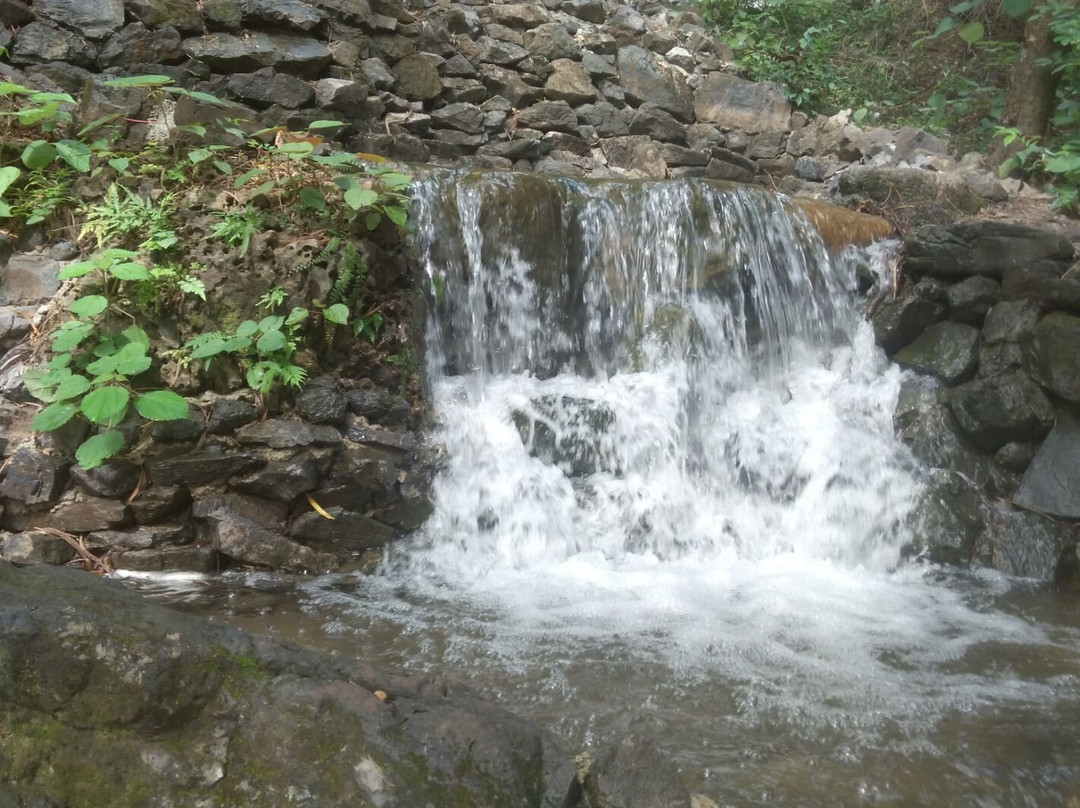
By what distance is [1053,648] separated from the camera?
3.45 meters

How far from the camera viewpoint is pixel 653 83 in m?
8.53

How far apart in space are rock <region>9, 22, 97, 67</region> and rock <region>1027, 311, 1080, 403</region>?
6441mm

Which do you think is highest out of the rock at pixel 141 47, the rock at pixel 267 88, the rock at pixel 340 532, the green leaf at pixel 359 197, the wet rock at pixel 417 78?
the wet rock at pixel 417 78

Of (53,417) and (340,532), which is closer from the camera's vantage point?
(53,417)

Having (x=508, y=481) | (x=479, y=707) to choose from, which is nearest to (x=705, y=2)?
(x=508, y=481)

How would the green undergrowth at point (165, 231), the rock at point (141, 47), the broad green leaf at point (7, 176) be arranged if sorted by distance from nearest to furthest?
the green undergrowth at point (165, 231)
the broad green leaf at point (7, 176)
the rock at point (141, 47)

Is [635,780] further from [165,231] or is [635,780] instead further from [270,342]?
[165,231]

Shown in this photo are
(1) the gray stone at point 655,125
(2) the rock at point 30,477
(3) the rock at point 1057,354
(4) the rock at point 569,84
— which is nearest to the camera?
(2) the rock at point 30,477

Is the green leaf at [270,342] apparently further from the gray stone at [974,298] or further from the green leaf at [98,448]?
the gray stone at [974,298]

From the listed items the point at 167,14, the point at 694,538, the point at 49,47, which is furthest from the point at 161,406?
the point at 167,14

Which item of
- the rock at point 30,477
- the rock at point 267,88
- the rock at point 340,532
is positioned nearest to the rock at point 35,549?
the rock at point 30,477

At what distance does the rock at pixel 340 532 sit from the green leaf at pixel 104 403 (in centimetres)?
97

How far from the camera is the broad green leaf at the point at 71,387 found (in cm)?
365

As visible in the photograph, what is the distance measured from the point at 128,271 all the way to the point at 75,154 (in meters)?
0.94
